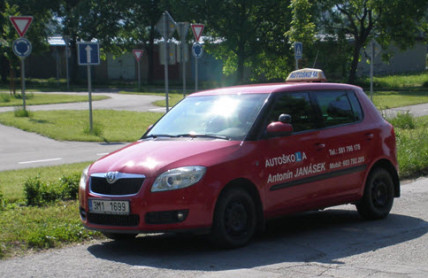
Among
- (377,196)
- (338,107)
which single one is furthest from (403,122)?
(338,107)

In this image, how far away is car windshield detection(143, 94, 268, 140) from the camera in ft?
23.4

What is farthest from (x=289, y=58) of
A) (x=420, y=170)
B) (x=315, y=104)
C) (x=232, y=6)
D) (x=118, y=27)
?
(x=315, y=104)

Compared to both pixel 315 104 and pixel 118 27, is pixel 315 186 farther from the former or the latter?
pixel 118 27

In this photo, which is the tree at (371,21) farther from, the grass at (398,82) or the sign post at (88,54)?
the sign post at (88,54)

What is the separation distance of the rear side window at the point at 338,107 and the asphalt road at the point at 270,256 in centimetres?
128

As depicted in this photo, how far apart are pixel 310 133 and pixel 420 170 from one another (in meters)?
5.77

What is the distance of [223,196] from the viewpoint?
6.55 metres

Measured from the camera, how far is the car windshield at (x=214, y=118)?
23.4 feet

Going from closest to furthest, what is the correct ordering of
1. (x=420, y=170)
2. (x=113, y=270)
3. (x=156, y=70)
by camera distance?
1. (x=113, y=270)
2. (x=420, y=170)
3. (x=156, y=70)

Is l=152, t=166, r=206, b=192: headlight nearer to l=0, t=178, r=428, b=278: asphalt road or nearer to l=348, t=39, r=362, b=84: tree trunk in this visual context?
l=0, t=178, r=428, b=278: asphalt road

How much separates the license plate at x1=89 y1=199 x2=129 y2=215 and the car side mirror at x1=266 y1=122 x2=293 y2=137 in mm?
1706

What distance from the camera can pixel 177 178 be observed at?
250 inches

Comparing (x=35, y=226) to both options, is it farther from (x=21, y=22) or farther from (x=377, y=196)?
(x=21, y=22)

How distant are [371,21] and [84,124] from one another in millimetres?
29501
